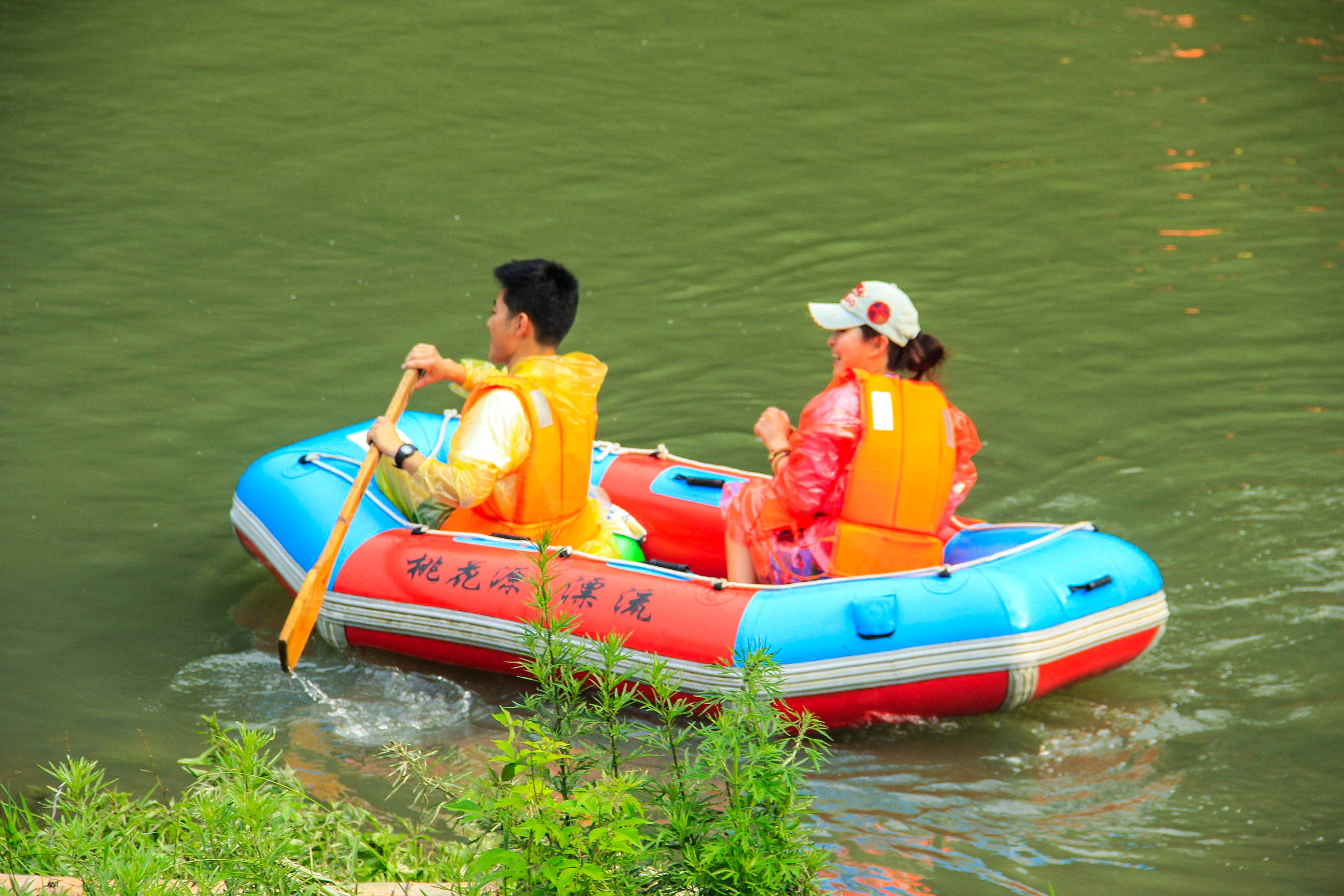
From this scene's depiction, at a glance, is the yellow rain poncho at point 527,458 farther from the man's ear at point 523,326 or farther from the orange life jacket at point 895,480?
the orange life jacket at point 895,480

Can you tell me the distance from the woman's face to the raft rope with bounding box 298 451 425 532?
1514 millimetres

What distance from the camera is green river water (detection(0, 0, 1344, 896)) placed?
13.3 ft

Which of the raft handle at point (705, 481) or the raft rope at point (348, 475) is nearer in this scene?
the raft rope at point (348, 475)

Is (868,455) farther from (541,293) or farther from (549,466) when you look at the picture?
(541,293)

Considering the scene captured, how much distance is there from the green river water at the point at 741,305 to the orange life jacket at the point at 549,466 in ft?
1.73

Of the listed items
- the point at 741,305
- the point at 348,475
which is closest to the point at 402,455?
the point at 348,475

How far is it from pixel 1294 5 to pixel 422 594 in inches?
Answer: 461

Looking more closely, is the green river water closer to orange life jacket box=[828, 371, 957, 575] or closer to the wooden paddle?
the wooden paddle

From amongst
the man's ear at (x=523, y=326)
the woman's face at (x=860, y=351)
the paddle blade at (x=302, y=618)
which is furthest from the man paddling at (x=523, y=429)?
the woman's face at (x=860, y=351)

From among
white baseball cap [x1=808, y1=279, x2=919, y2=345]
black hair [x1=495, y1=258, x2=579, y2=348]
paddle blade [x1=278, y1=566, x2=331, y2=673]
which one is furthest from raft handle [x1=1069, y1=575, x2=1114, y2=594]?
paddle blade [x1=278, y1=566, x2=331, y2=673]

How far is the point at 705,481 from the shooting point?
5.03m

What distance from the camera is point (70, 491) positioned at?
5.59m

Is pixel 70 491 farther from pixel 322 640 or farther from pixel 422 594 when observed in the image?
pixel 422 594

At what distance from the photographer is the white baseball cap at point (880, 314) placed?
421 cm
